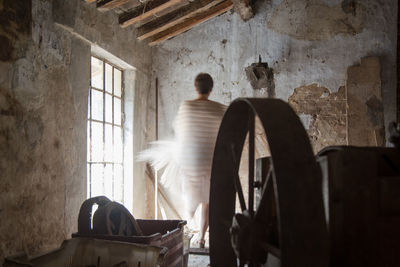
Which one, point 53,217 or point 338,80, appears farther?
point 338,80

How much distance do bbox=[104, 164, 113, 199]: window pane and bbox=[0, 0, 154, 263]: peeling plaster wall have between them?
0.74 m

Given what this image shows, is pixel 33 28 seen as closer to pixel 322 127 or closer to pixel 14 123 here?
pixel 14 123

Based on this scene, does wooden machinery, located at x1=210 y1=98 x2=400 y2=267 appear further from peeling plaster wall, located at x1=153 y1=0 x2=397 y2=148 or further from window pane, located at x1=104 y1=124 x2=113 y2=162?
peeling plaster wall, located at x1=153 y1=0 x2=397 y2=148

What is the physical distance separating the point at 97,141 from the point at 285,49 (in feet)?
8.92

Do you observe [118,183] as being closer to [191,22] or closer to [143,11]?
[143,11]

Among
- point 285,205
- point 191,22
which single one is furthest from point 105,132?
point 285,205

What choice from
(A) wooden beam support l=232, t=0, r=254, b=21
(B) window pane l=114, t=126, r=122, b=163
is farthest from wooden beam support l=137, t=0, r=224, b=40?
(B) window pane l=114, t=126, r=122, b=163

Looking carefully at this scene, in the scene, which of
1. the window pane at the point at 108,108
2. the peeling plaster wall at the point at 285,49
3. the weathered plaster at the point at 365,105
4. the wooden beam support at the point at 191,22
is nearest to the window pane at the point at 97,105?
the window pane at the point at 108,108

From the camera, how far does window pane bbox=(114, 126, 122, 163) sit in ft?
15.7

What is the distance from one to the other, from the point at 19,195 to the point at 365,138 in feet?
12.7

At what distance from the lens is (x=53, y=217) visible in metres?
3.24

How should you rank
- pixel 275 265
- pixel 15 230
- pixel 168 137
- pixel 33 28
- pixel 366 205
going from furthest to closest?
pixel 168 137, pixel 33 28, pixel 15 230, pixel 275 265, pixel 366 205

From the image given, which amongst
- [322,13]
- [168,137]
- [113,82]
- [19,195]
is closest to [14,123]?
[19,195]

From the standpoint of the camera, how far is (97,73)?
4379 millimetres
